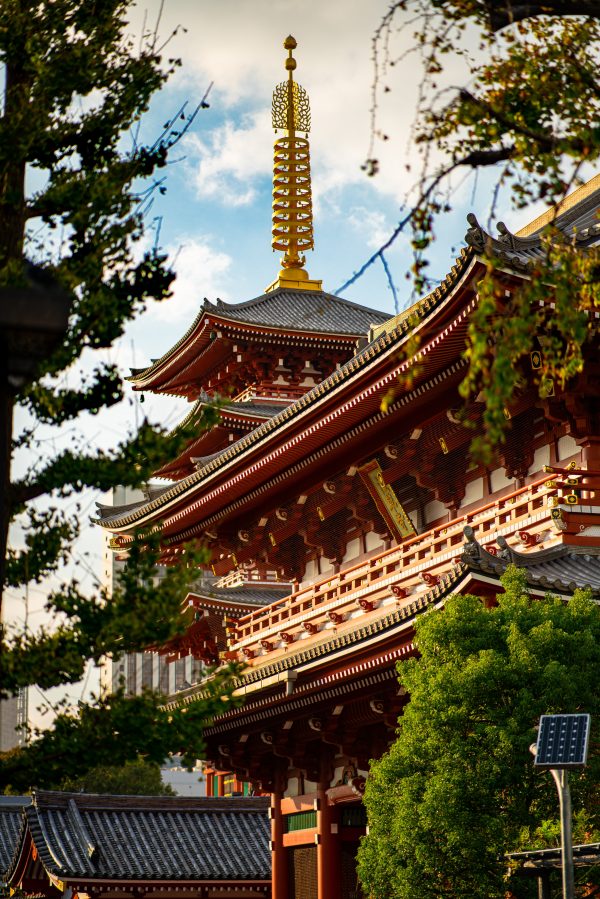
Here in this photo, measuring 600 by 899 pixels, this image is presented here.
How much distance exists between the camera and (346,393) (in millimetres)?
20562

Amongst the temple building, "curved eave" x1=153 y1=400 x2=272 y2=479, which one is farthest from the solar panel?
"curved eave" x1=153 y1=400 x2=272 y2=479

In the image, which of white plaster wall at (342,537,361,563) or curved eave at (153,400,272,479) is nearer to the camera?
white plaster wall at (342,537,361,563)

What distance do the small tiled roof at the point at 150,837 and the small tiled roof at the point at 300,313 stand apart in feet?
42.0

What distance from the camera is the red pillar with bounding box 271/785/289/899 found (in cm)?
2416

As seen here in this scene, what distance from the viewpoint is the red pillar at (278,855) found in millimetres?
24156

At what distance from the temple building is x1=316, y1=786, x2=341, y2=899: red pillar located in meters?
0.03

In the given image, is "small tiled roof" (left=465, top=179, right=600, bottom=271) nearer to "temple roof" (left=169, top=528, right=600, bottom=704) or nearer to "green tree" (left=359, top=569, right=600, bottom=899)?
"temple roof" (left=169, top=528, right=600, bottom=704)

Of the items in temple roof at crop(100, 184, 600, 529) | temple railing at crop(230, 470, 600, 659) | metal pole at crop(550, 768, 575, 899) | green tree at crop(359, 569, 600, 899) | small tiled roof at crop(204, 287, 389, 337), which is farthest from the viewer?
small tiled roof at crop(204, 287, 389, 337)

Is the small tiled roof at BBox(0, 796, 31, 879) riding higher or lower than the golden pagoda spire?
lower

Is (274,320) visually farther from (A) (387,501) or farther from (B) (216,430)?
(A) (387,501)

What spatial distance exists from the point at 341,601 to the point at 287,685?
194 centimetres

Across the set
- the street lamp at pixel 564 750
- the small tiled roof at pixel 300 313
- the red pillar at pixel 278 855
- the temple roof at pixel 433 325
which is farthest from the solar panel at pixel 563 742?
the small tiled roof at pixel 300 313

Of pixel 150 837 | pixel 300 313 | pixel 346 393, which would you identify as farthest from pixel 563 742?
pixel 300 313

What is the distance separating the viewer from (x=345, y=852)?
22188 millimetres
